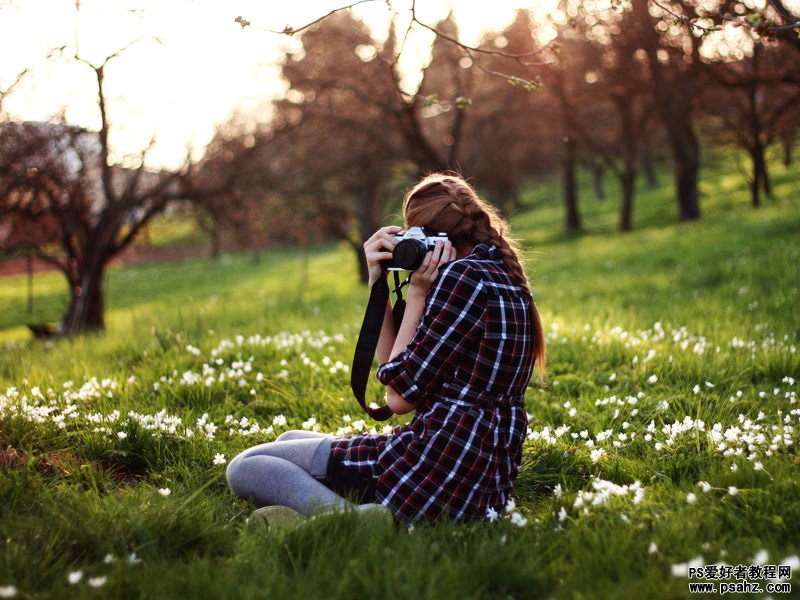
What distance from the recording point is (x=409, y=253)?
3.11 meters

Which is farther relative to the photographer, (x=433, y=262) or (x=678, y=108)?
(x=678, y=108)

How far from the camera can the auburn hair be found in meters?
3.29

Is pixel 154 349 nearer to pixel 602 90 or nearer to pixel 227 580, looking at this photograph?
pixel 227 580

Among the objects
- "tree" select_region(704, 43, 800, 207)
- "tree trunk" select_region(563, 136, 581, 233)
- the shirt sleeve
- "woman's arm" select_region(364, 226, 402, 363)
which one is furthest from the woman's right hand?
"tree trunk" select_region(563, 136, 581, 233)

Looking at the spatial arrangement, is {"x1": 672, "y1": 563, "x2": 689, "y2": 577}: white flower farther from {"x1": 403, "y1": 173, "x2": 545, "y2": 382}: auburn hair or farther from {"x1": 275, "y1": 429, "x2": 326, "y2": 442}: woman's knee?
{"x1": 275, "y1": 429, "x2": 326, "y2": 442}: woman's knee

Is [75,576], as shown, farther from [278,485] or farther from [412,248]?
[412,248]

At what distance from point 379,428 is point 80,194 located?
9.64m

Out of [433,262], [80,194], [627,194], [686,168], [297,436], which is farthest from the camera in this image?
[627,194]

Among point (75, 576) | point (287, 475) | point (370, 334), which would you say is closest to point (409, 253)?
point (370, 334)

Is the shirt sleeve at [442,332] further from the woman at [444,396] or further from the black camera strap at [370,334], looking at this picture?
the black camera strap at [370,334]

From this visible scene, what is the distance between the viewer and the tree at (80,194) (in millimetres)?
10516

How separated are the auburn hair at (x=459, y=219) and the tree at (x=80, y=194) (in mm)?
8362

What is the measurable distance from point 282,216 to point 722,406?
15490 millimetres

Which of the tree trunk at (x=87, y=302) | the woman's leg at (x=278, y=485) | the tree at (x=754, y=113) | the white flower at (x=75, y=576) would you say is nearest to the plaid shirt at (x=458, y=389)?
the woman's leg at (x=278, y=485)
